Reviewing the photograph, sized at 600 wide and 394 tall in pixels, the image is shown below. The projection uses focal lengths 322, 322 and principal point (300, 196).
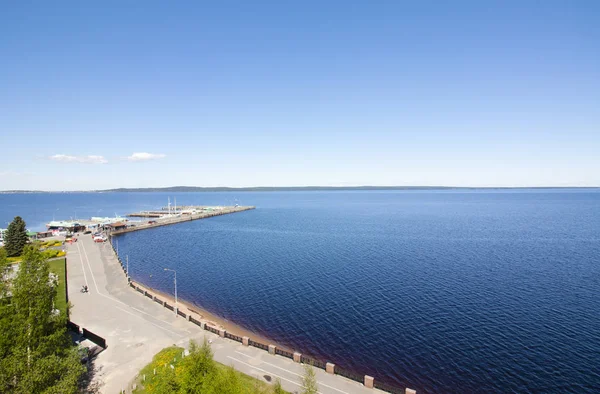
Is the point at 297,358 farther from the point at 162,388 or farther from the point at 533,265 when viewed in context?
the point at 533,265

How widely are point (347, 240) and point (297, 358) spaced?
264ft

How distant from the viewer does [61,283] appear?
191 ft

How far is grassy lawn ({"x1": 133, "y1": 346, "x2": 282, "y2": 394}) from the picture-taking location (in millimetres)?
27781

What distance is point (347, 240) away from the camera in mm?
111938

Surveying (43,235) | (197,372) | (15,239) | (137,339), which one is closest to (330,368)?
(197,372)

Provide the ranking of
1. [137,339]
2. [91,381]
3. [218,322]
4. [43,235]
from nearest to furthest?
[91,381]
[137,339]
[218,322]
[43,235]

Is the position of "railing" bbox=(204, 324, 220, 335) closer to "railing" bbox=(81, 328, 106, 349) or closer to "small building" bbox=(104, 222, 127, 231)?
"railing" bbox=(81, 328, 106, 349)

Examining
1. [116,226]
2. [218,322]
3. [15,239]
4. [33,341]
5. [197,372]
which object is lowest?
[218,322]

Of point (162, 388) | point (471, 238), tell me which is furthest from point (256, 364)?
point (471, 238)

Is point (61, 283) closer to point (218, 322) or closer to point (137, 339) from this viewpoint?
point (137, 339)

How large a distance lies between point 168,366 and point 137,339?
10.1 metres

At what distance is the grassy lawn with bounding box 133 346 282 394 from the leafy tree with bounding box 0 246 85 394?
552 cm

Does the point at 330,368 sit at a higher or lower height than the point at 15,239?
lower

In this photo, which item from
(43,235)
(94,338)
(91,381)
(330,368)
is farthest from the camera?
(43,235)
